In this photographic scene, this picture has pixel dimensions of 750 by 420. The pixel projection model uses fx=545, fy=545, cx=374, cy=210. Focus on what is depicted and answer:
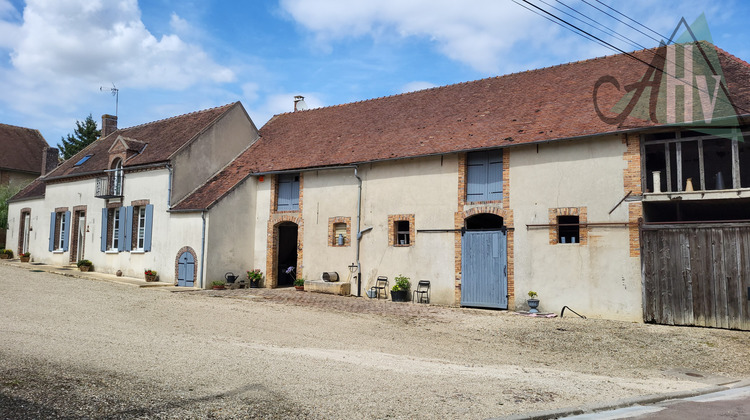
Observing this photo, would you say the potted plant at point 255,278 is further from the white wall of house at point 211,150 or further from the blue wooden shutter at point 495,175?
the blue wooden shutter at point 495,175

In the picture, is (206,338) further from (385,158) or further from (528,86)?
(528,86)

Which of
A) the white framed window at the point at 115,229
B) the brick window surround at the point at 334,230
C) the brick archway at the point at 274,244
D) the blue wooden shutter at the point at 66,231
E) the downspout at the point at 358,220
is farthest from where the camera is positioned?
the blue wooden shutter at the point at 66,231

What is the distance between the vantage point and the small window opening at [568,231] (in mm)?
14047

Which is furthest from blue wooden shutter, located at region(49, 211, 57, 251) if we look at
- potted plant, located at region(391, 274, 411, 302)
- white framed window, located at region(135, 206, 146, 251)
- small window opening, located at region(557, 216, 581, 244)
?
small window opening, located at region(557, 216, 581, 244)

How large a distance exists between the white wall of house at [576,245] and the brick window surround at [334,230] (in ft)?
18.2

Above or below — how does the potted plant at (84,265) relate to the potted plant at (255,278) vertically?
above

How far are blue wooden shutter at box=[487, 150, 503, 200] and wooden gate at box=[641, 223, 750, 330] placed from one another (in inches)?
153

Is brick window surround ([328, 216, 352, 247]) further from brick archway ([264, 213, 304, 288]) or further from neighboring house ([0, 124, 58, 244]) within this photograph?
neighboring house ([0, 124, 58, 244])

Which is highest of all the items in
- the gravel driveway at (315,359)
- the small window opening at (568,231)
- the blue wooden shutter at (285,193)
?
the blue wooden shutter at (285,193)

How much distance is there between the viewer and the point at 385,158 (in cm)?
1688

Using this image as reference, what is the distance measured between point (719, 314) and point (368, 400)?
32.1 ft

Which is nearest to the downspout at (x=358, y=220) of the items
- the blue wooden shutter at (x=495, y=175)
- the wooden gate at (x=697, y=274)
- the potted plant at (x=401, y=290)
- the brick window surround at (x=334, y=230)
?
the brick window surround at (x=334, y=230)

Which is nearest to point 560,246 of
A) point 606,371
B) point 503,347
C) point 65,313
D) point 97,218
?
point 503,347

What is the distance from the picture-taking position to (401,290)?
16.2 m
